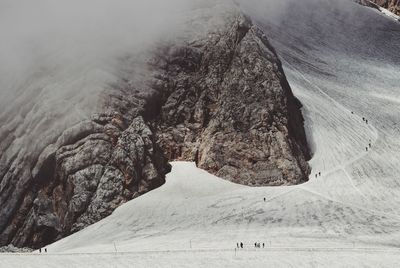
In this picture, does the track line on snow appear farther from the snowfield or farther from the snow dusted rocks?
the snow dusted rocks

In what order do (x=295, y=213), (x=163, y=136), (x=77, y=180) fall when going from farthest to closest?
1. (x=163, y=136)
2. (x=77, y=180)
3. (x=295, y=213)

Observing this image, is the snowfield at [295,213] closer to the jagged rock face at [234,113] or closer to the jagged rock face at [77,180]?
the jagged rock face at [77,180]

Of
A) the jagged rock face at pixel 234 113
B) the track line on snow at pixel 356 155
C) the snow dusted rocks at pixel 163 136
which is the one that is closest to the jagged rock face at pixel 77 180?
the snow dusted rocks at pixel 163 136

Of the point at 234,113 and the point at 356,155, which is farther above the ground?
the point at 234,113

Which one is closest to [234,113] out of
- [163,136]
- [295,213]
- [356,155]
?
[163,136]

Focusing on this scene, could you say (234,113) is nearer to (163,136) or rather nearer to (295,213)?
(163,136)

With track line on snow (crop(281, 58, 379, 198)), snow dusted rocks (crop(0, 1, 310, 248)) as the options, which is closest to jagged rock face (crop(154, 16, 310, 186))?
snow dusted rocks (crop(0, 1, 310, 248))

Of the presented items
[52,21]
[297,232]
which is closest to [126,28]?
[52,21]

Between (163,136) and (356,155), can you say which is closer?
(163,136)
